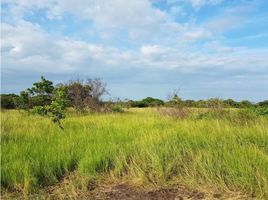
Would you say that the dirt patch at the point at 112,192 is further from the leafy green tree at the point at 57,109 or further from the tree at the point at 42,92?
the tree at the point at 42,92

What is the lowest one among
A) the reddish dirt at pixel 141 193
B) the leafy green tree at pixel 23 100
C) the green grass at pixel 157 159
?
the reddish dirt at pixel 141 193

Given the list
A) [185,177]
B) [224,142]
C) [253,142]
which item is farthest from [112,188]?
[253,142]

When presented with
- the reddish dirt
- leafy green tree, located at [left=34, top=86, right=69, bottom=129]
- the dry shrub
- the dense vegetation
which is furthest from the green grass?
the dry shrub

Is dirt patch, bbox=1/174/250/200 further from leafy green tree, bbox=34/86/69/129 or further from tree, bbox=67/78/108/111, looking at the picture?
tree, bbox=67/78/108/111

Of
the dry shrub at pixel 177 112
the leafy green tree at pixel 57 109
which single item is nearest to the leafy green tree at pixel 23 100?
the dry shrub at pixel 177 112

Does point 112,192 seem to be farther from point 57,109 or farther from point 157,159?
point 57,109

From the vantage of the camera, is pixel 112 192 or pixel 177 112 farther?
pixel 177 112

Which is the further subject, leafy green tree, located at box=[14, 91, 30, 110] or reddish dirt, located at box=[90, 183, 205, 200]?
leafy green tree, located at box=[14, 91, 30, 110]

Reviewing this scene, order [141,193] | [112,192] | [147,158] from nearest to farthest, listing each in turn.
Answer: [141,193], [112,192], [147,158]

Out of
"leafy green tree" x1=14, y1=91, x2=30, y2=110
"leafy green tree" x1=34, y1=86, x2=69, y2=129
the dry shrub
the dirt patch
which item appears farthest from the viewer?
"leafy green tree" x1=14, y1=91, x2=30, y2=110

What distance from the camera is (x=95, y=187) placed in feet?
22.3

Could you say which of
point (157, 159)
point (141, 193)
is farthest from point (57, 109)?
point (141, 193)

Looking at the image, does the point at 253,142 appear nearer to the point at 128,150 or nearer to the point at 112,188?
the point at 128,150

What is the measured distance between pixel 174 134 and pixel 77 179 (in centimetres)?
314
